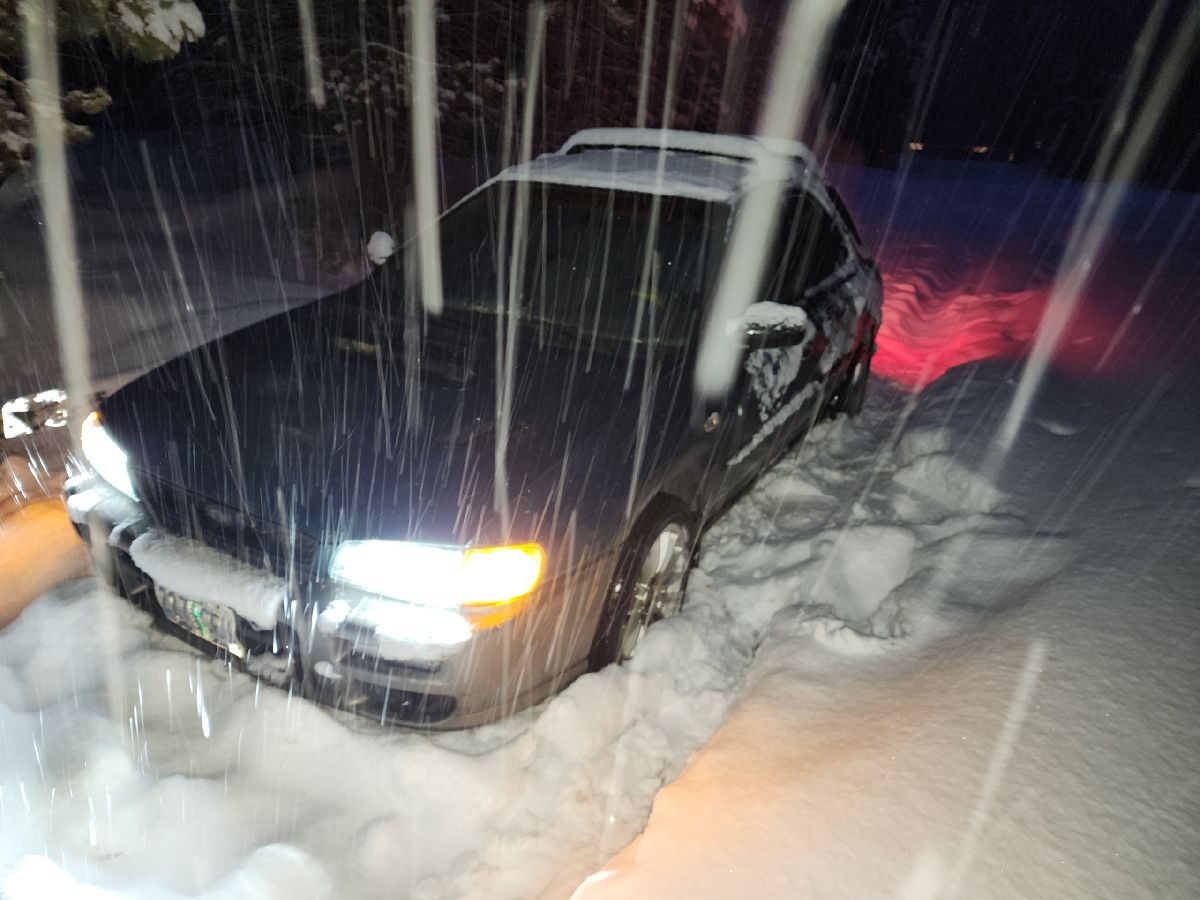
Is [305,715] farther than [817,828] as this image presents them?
Yes

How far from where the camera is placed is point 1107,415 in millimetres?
3752

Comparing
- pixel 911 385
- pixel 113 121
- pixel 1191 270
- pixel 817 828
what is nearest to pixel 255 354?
pixel 817 828

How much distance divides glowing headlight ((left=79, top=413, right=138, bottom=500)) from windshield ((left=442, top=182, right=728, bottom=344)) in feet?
4.71

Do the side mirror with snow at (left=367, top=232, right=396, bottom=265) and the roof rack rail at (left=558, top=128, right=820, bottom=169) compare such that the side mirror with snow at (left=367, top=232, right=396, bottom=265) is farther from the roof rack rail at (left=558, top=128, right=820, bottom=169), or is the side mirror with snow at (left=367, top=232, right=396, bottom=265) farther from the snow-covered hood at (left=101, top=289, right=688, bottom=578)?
the roof rack rail at (left=558, top=128, right=820, bottom=169)

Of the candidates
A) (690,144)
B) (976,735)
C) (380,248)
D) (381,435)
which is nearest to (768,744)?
A: (976,735)

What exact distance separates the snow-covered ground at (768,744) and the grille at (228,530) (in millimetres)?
569

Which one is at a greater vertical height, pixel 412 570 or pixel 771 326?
pixel 771 326

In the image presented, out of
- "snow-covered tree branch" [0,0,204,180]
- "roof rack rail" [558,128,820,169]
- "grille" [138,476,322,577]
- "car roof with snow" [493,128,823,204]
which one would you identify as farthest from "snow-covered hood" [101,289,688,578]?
"snow-covered tree branch" [0,0,204,180]

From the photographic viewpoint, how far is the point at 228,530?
7.16 ft

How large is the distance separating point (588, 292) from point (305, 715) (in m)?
2.02

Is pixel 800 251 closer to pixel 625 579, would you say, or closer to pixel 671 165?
pixel 671 165

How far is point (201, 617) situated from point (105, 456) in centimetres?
73

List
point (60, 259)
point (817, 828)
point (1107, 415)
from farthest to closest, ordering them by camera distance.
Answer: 1. point (60, 259)
2. point (1107, 415)
3. point (817, 828)

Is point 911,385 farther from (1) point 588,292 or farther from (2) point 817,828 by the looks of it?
(2) point 817,828
